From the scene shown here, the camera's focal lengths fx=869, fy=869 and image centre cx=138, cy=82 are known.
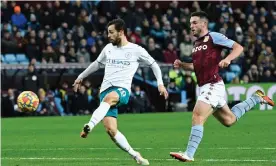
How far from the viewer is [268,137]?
18.3 m

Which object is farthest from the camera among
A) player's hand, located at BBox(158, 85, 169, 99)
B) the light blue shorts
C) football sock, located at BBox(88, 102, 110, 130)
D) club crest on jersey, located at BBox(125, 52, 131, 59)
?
club crest on jersey, located at BBox(125, 52, 131, 59)

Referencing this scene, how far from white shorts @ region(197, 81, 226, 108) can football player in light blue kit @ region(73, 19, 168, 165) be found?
0.62 m

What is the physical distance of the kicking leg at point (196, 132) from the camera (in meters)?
12.5

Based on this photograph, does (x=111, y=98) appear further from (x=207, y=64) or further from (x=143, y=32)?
(x=143, y=32)

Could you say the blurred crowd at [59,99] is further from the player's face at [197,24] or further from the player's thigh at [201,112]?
the player's thigh at [201,112]

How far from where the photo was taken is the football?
54.5 ft

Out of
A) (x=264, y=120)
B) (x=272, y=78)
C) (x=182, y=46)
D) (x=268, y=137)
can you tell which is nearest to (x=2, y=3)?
(x=182, y=46)

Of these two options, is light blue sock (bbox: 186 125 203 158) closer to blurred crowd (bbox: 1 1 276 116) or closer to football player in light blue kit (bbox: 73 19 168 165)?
football player in light blue kit (bbox: 73 19 168 165)

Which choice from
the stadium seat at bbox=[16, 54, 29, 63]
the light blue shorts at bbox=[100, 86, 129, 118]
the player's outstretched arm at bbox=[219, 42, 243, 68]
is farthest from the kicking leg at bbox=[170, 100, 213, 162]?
the stadium seat at bbox=[16, 54, 29, 63]

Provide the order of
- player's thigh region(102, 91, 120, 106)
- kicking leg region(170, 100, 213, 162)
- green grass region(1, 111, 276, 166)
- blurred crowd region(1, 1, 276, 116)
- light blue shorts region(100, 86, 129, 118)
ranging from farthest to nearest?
blurred crowd region(1, 1, 276, 116)
green grass region(1, 111, 276, 166)
light blue shorts region(100, 86, 129, 118)
player's thigh region(102, 91, 120, 106)
kicking leg region(170, 100, 213, 162)

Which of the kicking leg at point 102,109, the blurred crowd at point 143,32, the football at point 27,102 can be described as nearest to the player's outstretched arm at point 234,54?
the kicking leg at point 102,109

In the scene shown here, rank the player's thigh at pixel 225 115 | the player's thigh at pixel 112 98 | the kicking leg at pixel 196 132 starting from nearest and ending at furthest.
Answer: the kicking leg at pixel 196 132 → the player's thigh at pixel 112 98 → the player's thigh at pixel 225 115

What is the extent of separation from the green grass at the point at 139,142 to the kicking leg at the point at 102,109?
0.84 metres

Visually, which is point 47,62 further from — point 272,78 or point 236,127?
point 236,127
